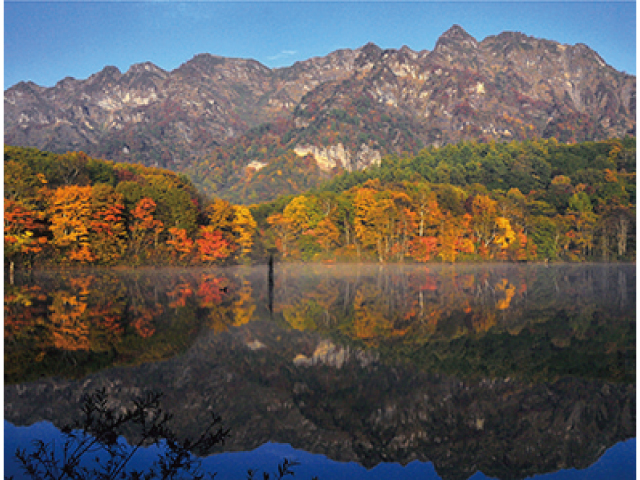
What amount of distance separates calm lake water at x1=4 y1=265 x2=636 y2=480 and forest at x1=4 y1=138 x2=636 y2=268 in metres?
29.3

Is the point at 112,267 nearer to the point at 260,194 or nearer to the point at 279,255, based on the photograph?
the point at 279,255

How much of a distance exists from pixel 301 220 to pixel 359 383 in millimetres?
62314

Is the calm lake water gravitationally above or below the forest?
below

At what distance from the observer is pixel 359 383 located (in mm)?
9273

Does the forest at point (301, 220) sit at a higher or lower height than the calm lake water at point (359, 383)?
higher

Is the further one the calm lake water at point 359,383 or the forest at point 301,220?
the forest at point 301,220

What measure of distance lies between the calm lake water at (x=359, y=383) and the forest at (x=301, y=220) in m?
29.3

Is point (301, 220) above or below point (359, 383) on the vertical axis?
above

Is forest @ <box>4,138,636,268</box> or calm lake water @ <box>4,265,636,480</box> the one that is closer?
calm lake water @ <box>4,265,636,480</box>

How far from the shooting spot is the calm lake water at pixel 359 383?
6762mm

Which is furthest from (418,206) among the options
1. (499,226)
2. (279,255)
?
(279,255)

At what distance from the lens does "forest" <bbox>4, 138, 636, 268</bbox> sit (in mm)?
44594

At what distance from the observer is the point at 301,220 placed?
71.3 m

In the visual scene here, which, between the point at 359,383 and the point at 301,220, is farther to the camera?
the point at 301,220
